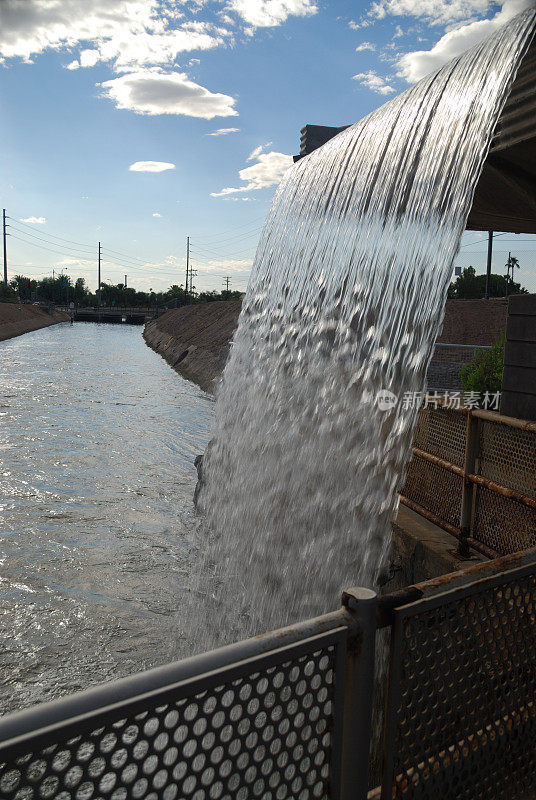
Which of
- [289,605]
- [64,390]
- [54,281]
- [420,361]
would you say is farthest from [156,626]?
[54,281]

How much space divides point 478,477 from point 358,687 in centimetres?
283

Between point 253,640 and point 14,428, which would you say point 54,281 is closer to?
point 14,428

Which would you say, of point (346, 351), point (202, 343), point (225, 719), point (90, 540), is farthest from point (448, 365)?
point (202, 343)

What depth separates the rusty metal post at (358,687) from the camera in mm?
1849

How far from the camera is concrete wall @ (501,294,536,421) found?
15.7 ft

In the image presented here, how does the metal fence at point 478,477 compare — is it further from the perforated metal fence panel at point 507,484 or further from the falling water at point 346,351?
the falling water at point 346,351

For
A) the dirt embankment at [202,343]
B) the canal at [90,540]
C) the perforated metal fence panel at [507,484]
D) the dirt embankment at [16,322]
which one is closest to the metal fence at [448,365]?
the canal at [90,540]

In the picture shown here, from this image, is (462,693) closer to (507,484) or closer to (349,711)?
(349,711)

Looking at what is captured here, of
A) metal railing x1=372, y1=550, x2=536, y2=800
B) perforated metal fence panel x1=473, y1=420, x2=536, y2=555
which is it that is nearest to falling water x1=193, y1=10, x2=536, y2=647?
perforated metal fence panel x1=473, y1=420, x2=536, y2=555

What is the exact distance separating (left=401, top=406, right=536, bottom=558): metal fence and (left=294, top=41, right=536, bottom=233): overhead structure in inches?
74.3

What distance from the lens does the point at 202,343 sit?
31.2 meters

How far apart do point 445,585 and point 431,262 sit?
3135 millimetres

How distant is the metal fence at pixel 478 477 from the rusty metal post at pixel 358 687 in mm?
2283

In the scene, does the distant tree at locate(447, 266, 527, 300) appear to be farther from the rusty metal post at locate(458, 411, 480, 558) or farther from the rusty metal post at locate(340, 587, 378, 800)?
the rusty metal post at locate(340, 587, 378, 800)
